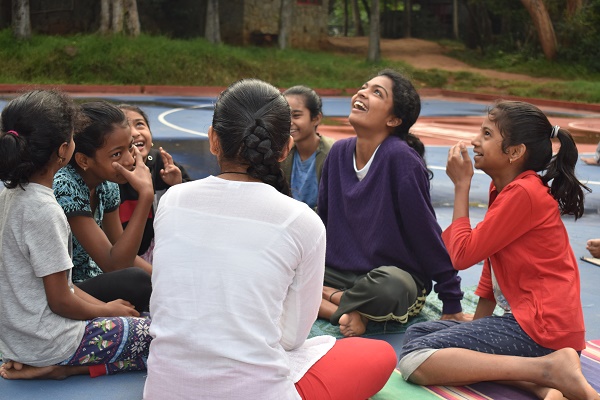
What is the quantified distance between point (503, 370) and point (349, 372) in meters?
0.75

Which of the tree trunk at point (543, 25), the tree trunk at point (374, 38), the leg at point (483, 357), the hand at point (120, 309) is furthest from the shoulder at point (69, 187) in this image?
the tree trunk at point (543, 25)

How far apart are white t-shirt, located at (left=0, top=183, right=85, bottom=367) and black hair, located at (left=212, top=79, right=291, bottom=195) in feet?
2.67

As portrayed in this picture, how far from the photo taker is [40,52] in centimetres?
2048

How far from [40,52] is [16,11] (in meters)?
1.69

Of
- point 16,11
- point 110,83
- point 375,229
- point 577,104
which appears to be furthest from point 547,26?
point 375,229

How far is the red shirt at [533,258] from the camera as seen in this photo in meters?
3.08

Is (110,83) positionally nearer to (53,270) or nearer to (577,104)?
(577,104)

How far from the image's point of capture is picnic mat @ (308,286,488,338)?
386cm

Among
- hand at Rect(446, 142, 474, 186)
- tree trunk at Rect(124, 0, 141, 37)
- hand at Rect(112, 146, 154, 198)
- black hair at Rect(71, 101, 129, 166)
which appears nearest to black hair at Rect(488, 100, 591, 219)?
hand at Rect(446, 142, 474, 186)

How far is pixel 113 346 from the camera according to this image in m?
3.18

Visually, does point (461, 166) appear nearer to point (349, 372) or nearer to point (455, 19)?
point (349, 372)

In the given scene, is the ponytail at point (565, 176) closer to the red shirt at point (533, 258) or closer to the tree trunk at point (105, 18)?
the red shirt at point (533, 258)

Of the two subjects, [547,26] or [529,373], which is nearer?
[529,373]

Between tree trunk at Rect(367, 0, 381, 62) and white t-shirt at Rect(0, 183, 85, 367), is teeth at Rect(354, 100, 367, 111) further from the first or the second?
tree trunk at Rect(367, 0, 381, 62)
